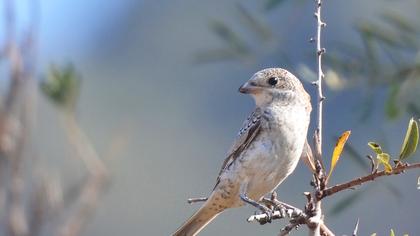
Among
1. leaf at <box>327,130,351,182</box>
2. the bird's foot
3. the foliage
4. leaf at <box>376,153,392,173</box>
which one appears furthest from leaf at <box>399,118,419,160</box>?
the foliage

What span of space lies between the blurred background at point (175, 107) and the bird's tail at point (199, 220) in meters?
0.51

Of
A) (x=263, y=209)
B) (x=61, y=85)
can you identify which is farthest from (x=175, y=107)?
(x=263, y=209)

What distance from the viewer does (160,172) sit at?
23172mm

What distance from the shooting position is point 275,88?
4.86 m

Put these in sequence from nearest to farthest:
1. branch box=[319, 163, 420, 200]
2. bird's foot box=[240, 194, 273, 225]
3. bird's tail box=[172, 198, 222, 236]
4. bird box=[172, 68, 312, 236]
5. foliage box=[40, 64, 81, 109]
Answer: branch box=[319, 163, 420, 200] < bird's foot box=[240, 194, 273, 225] < bird box=[172, 68, 312, 236] < bird's tail box=[172, 198, 222, 236] < foliage box=[40, 64, 81, 109]

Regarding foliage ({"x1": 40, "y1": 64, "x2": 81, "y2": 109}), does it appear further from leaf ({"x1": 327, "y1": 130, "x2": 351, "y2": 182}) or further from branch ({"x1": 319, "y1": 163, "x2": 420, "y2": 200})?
branch ({"x1": 319, "y1": 163, "x2": 420, "y2": 200})

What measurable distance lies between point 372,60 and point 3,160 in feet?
5.70

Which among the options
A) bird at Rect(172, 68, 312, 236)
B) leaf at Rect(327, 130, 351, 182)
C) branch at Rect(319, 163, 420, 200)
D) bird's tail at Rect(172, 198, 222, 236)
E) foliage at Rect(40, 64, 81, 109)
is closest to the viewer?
branch at Rect(319, 163, 420, 200)

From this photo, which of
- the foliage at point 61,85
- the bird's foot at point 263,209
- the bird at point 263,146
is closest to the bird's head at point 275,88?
the bird at point 263,146

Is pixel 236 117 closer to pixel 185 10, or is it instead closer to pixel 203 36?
pixel 203 36

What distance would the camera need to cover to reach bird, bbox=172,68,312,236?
182 inches

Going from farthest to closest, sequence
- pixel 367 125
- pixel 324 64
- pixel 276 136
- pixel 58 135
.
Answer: pixel 58 135
pixel 367 125
pixel 324 64
pixel 276 136

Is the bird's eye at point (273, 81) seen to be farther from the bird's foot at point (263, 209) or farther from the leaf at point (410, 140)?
the leaf at point (410, 140)

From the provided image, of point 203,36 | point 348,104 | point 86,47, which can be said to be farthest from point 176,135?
point 348,104
